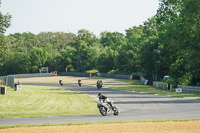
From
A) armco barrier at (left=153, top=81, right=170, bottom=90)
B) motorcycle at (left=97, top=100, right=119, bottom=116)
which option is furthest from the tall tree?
motorcycle at (left=97, top=100, right=119, bottom=116)

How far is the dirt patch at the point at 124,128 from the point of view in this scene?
22734 millimetres

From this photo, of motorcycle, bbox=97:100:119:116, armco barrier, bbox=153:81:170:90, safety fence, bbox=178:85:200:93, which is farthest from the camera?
armco barrier, bbox=153:81:170:90

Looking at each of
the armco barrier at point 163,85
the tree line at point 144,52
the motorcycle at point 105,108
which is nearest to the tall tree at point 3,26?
the tree line at point 144,52

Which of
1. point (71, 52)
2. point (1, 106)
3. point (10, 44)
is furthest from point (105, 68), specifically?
point (1, 106)

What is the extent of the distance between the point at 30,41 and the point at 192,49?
139 meters

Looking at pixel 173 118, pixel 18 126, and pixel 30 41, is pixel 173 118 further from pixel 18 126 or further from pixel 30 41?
pixel 30 41

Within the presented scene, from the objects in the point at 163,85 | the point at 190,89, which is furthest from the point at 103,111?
the point at 163,85

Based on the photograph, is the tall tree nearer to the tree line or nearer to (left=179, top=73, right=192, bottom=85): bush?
the tree line

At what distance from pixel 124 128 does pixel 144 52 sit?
2818 inches

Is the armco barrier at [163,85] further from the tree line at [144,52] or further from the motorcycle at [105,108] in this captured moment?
the motorcycle at [105,108]

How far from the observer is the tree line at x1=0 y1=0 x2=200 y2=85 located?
202 feet

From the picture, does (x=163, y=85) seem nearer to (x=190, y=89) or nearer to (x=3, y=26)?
(x=190, y=89)

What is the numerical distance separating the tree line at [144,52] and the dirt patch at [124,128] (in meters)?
34.4

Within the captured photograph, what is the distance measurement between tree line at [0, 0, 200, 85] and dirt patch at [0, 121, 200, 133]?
113 feet
